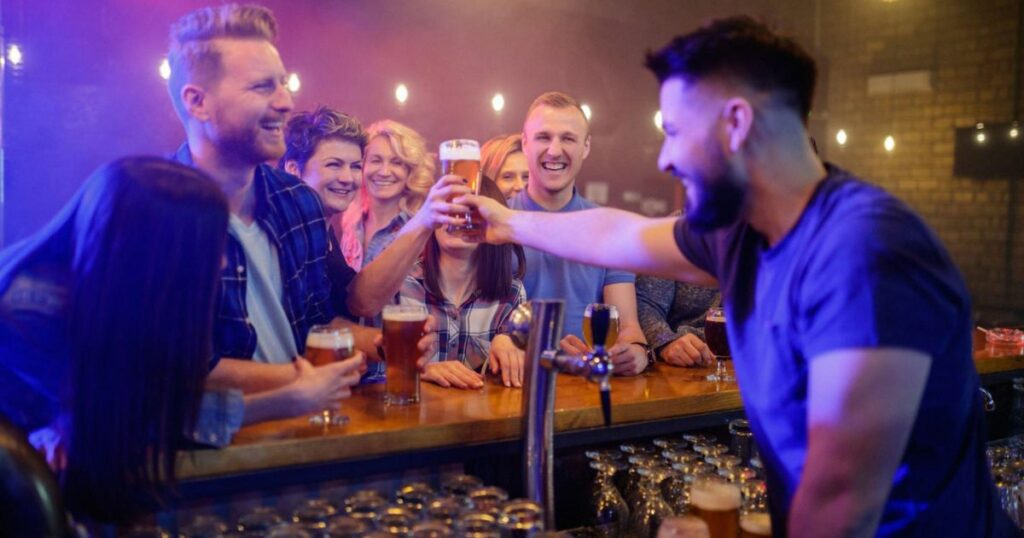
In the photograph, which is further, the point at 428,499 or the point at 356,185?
the point at 356,185

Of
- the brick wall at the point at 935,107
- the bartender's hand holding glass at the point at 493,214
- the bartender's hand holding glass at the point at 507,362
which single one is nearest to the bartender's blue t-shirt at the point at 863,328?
the bartender's hand holding glass at the point at 493,214

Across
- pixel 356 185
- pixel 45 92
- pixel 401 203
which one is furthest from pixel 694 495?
pixel 45 92

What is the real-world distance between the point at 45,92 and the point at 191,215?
4080mm

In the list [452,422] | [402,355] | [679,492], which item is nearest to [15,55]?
[402,355]

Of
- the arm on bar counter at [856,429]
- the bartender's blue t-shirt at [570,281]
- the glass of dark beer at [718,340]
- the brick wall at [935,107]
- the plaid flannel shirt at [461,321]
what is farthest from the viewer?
the brick wall at [935,107]

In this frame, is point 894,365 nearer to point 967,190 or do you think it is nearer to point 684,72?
point 684,72

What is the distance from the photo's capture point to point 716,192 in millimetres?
1427

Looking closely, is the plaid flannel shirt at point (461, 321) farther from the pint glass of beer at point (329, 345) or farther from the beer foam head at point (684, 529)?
the beer foam head at point (684, 529)

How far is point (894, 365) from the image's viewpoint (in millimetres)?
1198

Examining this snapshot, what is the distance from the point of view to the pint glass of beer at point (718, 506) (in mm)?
1694

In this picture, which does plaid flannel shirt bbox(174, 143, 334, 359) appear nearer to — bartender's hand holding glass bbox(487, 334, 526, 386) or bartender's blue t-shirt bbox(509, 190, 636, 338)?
bartender's hand holding glass bbox(487, 334, 526, 386)

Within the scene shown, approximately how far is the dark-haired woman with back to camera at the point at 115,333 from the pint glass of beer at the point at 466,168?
0.77m

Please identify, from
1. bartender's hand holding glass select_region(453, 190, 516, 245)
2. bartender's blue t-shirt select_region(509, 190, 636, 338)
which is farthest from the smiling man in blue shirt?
bartender's blue t-shirt select_region(509, 190, 636, 338)

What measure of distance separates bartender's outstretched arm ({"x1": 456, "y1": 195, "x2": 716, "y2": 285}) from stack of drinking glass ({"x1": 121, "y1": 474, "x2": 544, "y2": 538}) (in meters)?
0.62
